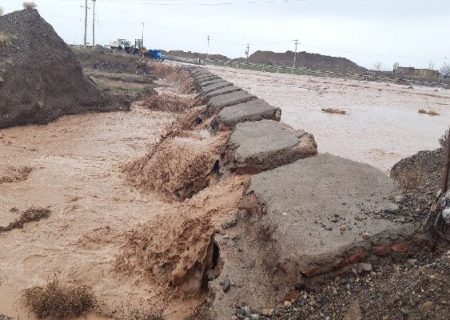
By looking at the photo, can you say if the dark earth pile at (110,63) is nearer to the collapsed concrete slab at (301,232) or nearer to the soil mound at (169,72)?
the soil mound at (169,72)

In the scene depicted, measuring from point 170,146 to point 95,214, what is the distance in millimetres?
1971

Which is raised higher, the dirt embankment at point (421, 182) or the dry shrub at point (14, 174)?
the dirt embankment at point (421, 182)

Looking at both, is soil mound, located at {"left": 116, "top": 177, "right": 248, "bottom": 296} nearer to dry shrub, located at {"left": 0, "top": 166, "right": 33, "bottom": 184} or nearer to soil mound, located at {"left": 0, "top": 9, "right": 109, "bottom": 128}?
dry shrub, located at {"left": 0, "top": 166, "right": 33, "bottom": 184}

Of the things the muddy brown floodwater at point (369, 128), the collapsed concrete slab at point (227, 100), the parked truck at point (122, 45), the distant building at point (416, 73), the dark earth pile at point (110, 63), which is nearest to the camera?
the muddy brown floodwater at point (369, 128)

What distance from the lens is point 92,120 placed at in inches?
563

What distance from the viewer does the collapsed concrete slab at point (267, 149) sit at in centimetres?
584

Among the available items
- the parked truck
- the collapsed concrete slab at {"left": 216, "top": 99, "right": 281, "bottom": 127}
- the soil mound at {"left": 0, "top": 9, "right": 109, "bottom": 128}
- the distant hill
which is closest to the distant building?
the distant hill

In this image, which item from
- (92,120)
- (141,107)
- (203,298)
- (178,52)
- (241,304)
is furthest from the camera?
(178,52)

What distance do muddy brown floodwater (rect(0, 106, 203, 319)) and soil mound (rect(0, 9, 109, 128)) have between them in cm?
74

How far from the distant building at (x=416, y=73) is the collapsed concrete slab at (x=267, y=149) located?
51.1 meters

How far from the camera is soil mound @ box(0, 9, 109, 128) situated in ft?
42.4

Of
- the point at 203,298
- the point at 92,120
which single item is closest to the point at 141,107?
the point at 92,120

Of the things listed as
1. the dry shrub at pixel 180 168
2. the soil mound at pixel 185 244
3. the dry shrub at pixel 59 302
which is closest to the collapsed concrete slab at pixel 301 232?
the soil mound at pixel 185 244

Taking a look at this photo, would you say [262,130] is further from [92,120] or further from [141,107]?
[141,107]
